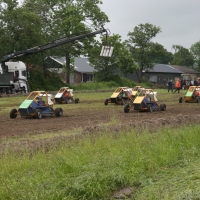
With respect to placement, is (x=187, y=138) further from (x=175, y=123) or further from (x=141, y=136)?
(x=175, y=123)

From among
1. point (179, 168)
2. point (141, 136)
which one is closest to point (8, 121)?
point (141, 136)

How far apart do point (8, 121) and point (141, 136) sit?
332 inches

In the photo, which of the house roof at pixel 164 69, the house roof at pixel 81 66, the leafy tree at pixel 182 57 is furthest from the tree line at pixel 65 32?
the leafy tree at pixel 182 57

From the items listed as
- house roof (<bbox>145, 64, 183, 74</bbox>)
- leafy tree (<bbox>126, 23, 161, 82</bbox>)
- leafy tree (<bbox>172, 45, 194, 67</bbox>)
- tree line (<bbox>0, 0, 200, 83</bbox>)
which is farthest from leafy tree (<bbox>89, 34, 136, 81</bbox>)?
leafy tree (<bbox>172, 45, 194, 67</bbox>)

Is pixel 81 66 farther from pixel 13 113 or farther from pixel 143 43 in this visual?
pixel 13 113

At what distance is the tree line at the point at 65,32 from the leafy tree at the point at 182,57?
166 ft

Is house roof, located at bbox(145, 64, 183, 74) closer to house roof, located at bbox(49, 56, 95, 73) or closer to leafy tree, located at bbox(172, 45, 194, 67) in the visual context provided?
house roof, located at bbox(49, 56, 95, 73)

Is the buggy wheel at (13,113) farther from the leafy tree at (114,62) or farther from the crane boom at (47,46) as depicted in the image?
the leafy tree at (114,62)

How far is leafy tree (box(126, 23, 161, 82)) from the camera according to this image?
69750 mm

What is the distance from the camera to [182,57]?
125000 mm

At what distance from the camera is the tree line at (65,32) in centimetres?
4412

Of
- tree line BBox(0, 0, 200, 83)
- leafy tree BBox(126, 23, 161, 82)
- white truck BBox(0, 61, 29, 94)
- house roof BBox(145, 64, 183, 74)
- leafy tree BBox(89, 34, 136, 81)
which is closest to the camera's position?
white truck BBox(0, 61, 29, 94)

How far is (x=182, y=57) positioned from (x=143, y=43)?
5739 centimetres

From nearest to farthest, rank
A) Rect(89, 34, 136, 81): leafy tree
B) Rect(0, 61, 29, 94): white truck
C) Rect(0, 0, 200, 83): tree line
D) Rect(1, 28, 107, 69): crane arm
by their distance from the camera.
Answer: Rect(1, 28, 107, 69): crane arm < Rect(0, 61, 29, 94): white truck < Rect(0, 0, 200, 83): tree line < Rect(89, 34, 136, 81): leafy tree
